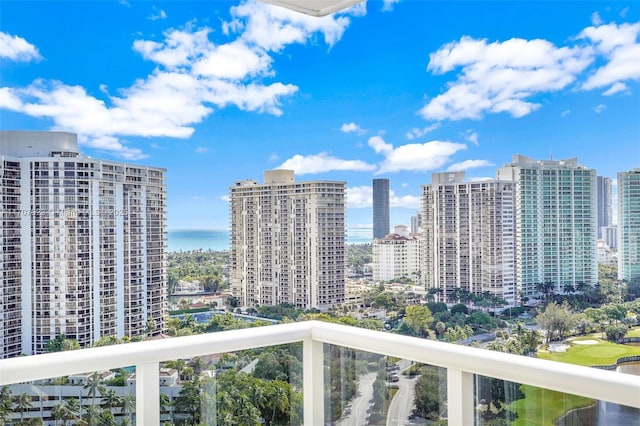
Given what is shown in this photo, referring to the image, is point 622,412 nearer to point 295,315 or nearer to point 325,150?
point 295,315

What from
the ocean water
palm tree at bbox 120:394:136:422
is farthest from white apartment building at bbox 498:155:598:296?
palm tree at bbox 120:394:136:422

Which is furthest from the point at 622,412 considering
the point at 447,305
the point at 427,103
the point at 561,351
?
the point at 427,103

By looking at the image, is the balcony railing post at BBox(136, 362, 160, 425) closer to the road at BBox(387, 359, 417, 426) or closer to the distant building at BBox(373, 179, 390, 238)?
the road at BBox(387, 359, 417, 426)

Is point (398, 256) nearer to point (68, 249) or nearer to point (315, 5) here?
point (315, 5)

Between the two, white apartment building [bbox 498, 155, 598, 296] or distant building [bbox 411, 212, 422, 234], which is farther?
distant building [bbox 411, 212, 422, 234]

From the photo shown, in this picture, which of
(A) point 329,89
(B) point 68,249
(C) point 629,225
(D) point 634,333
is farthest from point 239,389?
(A) point 329,89

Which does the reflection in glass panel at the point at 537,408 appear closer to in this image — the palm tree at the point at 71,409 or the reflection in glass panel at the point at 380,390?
the reflection in glass panel at the point at 380,390
